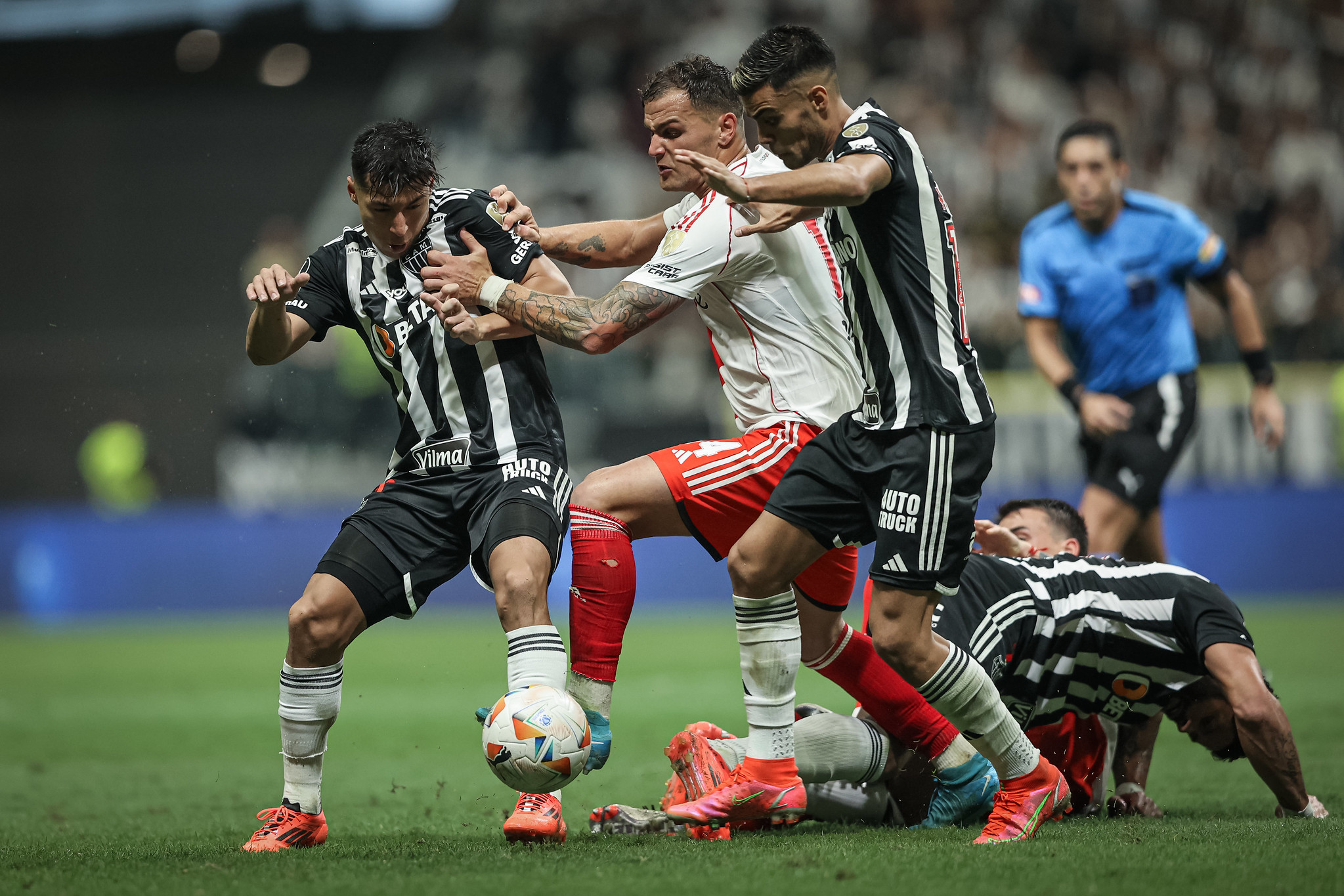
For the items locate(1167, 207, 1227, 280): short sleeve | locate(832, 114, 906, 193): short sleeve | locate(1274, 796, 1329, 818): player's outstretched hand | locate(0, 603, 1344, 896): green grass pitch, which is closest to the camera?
locate(0, 603, 1344, 896): green grass pitch

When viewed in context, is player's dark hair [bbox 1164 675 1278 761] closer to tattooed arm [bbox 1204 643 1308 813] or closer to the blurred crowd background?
tattooed arm [bbox 1204 643 1308 813]

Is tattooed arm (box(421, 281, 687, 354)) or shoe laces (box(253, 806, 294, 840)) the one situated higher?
tattooed arm (box(421, 281, 687, 354))

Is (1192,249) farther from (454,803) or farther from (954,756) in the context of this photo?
(454,803)

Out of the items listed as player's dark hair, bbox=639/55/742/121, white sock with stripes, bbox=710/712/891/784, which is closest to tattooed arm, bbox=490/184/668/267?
player's dark hair, bbox=639/55/742/121

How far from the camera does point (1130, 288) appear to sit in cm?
647

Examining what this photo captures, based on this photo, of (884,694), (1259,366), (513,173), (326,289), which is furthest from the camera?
(513,173)

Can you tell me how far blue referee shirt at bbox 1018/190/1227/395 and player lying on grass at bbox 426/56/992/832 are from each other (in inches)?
97.3

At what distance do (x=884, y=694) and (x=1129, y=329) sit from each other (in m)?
2.95

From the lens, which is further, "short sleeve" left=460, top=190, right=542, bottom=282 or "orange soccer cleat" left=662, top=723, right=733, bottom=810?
"short sleeve" left=460, top=190, right=542, bottom=282

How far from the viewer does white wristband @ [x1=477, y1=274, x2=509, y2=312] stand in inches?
164

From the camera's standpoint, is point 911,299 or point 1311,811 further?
point 1311,811

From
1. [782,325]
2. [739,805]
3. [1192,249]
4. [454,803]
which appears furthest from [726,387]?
[1192,249]

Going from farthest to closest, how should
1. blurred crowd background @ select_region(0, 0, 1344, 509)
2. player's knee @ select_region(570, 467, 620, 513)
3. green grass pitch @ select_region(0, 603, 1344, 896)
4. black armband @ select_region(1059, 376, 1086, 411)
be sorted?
blurred crowd background @ select_region(0, 0, 1344, 509), black armband @ select_region(1059, 376, 1086, 411), player's knee @ select_region(570, 467, 620, 513), green grass pitch @ select_region(0, 603, 1344, 896)

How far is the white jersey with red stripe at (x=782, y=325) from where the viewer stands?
4.45m
